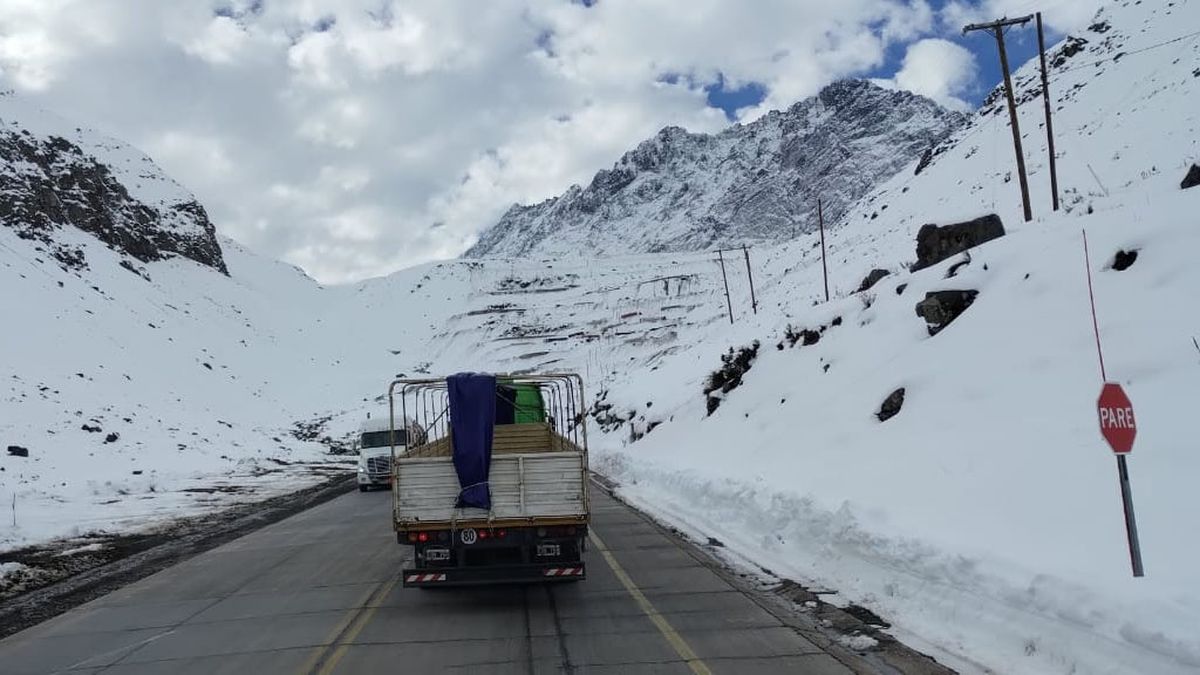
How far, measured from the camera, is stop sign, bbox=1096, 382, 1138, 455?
19.3 ft

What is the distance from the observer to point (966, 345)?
14.3 m

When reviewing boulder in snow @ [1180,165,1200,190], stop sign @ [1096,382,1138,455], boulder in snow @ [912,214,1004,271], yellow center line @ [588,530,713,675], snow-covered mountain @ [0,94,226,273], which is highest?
snow-covered mountain @ [0,94,226,273]

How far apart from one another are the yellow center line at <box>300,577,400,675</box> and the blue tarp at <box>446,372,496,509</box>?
61.1 inches

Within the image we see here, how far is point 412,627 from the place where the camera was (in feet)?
25.5

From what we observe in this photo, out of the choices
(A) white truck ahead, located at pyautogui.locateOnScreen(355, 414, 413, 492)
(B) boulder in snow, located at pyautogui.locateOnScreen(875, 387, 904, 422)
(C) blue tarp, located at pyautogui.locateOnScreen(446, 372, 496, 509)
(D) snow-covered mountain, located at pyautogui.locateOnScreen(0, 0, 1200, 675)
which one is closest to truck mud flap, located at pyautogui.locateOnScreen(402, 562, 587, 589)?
(C) blue tarp, located at pyautogui.locateOnScreen(446, 372, 496, 509)

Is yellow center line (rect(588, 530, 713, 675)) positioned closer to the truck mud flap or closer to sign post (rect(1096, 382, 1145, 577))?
the truck mud flap

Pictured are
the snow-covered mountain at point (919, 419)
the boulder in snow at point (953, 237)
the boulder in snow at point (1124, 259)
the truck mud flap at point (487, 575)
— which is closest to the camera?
the snow-covered mountain at point (919, 419)

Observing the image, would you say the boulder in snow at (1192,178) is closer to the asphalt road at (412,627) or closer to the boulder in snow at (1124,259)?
the boulder in snow at (1124,259)

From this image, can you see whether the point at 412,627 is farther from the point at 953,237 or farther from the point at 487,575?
the point at 953,237

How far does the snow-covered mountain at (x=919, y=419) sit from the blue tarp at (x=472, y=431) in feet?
12.5

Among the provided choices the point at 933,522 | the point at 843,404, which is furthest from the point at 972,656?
the point at 843,404

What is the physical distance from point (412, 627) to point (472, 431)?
2143 mm

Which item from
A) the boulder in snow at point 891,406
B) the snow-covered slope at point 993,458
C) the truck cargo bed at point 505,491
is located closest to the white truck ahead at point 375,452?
the snow-covered slope at point 993,458

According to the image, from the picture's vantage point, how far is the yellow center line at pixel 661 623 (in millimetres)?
6238
